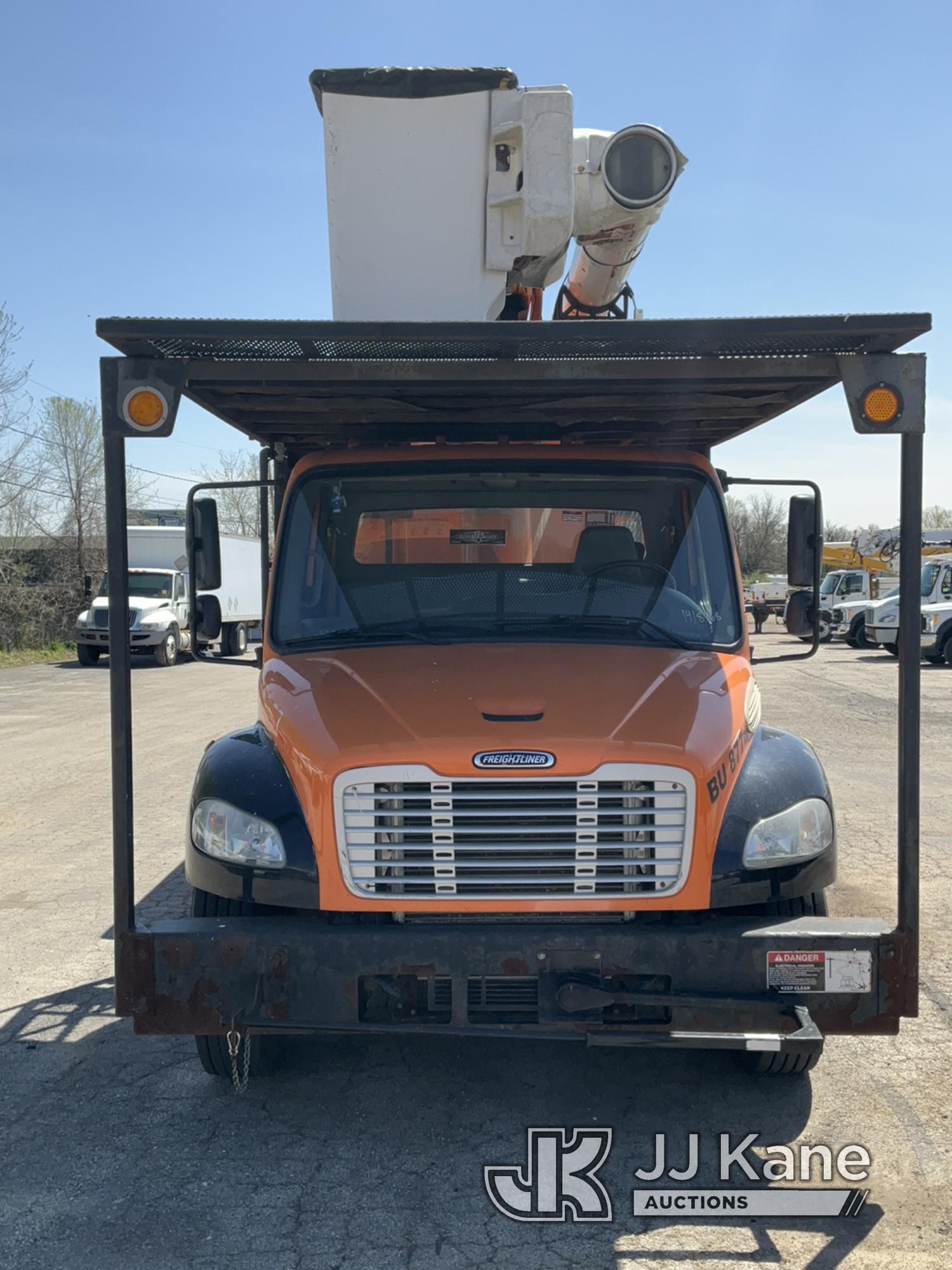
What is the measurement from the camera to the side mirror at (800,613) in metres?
5.23

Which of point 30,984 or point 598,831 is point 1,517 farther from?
point 598,831

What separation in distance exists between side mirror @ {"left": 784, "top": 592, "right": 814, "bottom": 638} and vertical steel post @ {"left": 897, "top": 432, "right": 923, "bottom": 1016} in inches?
58.5

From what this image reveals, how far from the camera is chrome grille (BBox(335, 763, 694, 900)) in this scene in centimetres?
346

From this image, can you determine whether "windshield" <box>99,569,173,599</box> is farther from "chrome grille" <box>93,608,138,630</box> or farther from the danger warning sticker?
the danger warning sticker

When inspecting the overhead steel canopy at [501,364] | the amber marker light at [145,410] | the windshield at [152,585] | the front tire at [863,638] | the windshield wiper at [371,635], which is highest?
the overhead steel canopy at [501,364]

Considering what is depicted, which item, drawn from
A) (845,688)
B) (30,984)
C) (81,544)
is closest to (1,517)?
(81,544)

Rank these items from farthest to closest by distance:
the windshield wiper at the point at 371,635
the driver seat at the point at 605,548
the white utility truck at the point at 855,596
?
1. the white utility truck at the point at 855,596
2. the driver seat at the point at 605,548
3. the windshield wiper at the point at 371,635

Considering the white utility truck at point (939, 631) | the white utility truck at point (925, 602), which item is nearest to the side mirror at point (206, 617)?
the white utility truck at point (939, 631)

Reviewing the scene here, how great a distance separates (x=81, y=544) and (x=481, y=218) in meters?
32.5

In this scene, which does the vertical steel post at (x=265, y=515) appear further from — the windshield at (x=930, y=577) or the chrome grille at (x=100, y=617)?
the windshield at (x=930, y=577)

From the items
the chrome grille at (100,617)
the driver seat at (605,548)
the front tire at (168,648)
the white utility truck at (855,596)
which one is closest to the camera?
the driver seat at (605,548)

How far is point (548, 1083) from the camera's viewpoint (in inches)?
162

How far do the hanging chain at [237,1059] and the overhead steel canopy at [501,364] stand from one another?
84.8 inches

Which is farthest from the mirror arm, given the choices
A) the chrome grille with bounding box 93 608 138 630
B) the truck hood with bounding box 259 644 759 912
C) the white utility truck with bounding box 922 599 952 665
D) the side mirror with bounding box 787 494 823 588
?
the chrome grille with bounding box 93 608 138 630
